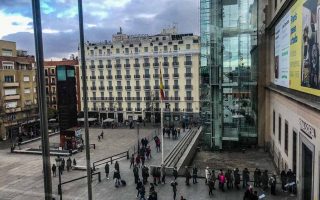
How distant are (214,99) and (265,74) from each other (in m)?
5.84

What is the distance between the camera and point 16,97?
3938 cm

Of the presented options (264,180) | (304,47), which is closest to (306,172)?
(264,180)

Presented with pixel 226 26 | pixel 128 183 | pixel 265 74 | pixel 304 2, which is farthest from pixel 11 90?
pixel 304 2

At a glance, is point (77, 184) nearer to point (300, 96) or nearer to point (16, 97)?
point (300, 96)

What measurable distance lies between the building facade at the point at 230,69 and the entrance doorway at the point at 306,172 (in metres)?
17.3

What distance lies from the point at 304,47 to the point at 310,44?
3.96 ft

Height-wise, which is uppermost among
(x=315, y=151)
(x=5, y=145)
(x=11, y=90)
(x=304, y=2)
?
(x=304, y=2)

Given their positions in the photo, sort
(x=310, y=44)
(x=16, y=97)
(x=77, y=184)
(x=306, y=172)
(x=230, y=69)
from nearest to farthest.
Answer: (x=310, y=44), (x=306, y=172), (x=77, y=184), (x=230, y=69), (x=16, y=97)

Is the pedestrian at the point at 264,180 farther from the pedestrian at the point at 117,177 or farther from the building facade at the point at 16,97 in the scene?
the building facade at the point at 16,97

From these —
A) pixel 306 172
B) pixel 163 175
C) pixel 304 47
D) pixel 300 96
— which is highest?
pixel 304 47

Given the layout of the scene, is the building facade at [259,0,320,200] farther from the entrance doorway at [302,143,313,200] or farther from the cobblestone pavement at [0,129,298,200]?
the cobblestone pavement at [0,129,298,200]

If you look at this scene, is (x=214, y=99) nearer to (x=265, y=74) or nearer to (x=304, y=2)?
(x=265, y=74)

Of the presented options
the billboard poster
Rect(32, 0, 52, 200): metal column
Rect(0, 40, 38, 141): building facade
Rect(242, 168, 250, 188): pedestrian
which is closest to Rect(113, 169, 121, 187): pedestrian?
Rect(242, 168, 250, 188): pedestrian

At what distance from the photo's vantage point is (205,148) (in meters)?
35.1
